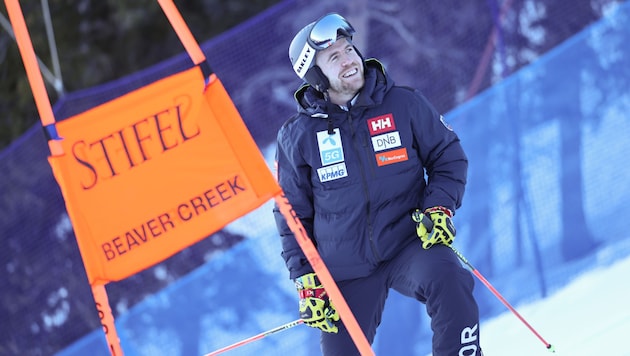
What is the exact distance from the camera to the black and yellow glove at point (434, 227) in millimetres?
3736

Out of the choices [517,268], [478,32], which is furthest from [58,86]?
[517,268]

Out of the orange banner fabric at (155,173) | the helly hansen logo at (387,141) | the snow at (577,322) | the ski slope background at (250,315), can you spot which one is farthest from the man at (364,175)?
the ski slope background at (250,315)

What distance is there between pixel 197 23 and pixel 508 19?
4139 mm

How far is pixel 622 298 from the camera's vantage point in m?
5.68

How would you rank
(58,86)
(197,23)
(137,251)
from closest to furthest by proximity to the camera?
(137,251) → (58,86) → (197,23)

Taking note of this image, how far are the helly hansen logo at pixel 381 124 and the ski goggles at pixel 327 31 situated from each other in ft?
1.20

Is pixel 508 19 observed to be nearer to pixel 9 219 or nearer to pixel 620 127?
pixel 620 127

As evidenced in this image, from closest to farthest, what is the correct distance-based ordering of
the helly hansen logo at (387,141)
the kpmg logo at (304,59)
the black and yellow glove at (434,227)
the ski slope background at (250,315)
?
the black and yellow glove at (434,227) → the helly hansen logo at (387,141) → the kpmg logo at (304,59) → the ski slope background at (250,315)

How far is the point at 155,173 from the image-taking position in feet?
11.7

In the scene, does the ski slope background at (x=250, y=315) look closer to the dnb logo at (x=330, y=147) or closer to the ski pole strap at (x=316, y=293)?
the ski pole strap at (x=316, y=293)

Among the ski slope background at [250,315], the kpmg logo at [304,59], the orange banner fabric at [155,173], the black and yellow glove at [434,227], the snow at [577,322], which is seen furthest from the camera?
the ski slope background at [250,315]

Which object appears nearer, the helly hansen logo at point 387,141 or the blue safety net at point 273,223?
the helly hansen logo at point 387,141

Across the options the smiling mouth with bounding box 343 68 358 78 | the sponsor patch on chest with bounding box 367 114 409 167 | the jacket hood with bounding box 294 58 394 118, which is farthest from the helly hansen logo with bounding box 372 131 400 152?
the smiling mouth with bounding box 343 68 358 78

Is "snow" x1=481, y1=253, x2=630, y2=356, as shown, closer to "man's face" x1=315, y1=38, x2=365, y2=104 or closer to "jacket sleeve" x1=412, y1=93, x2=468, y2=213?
"jacket sleeve" x1=412, y1=93, x2=468, y2=213
